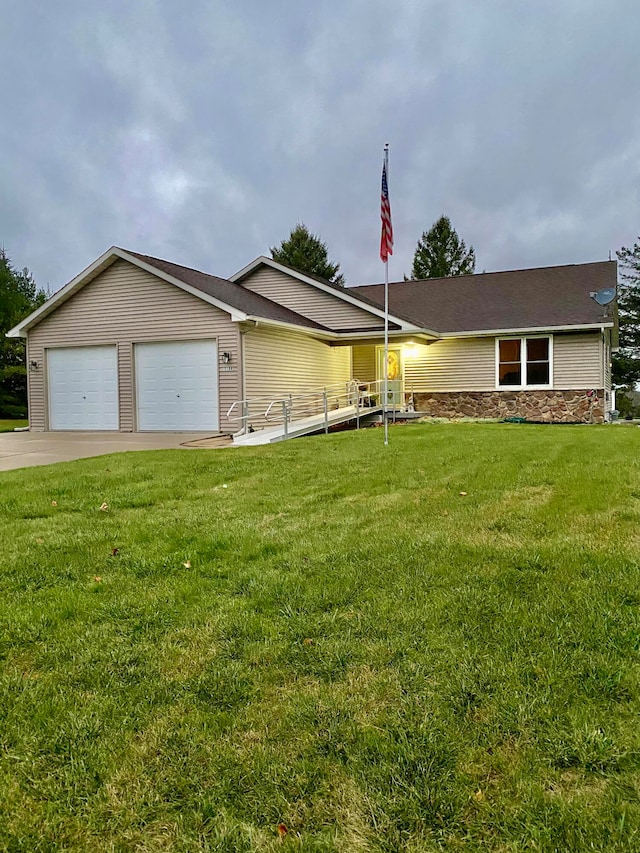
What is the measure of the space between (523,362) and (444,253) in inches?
1164

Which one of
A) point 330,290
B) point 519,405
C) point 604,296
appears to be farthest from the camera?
point 330,290

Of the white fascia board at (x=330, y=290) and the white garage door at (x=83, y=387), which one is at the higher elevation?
the white fascia board at (x=330, y=290)

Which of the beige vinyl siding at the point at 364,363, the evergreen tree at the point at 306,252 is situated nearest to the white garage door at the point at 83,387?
the beige vinyl siding at the point at 364,363

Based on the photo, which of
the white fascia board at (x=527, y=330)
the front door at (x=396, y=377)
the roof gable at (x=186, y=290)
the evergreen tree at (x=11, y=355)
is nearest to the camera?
the roof gable at (x=186, y=290)

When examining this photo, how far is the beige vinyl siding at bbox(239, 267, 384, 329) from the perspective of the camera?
18047 millimetres

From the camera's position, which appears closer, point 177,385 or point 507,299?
point 177,385

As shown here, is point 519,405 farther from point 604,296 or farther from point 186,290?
point 186,290

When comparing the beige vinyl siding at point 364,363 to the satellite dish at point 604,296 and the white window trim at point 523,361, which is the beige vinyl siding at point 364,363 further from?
the satellite dish at point 604,296

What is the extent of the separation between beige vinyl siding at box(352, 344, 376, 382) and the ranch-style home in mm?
42

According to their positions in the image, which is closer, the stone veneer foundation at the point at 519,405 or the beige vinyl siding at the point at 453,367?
the stone veneer foundation at the point at 519,405

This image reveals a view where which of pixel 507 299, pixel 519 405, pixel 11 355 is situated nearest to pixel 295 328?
pixel 519 405

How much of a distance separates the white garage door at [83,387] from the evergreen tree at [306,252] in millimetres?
25023

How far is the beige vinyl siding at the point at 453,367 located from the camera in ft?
60.6

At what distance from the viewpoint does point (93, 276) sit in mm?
15500
